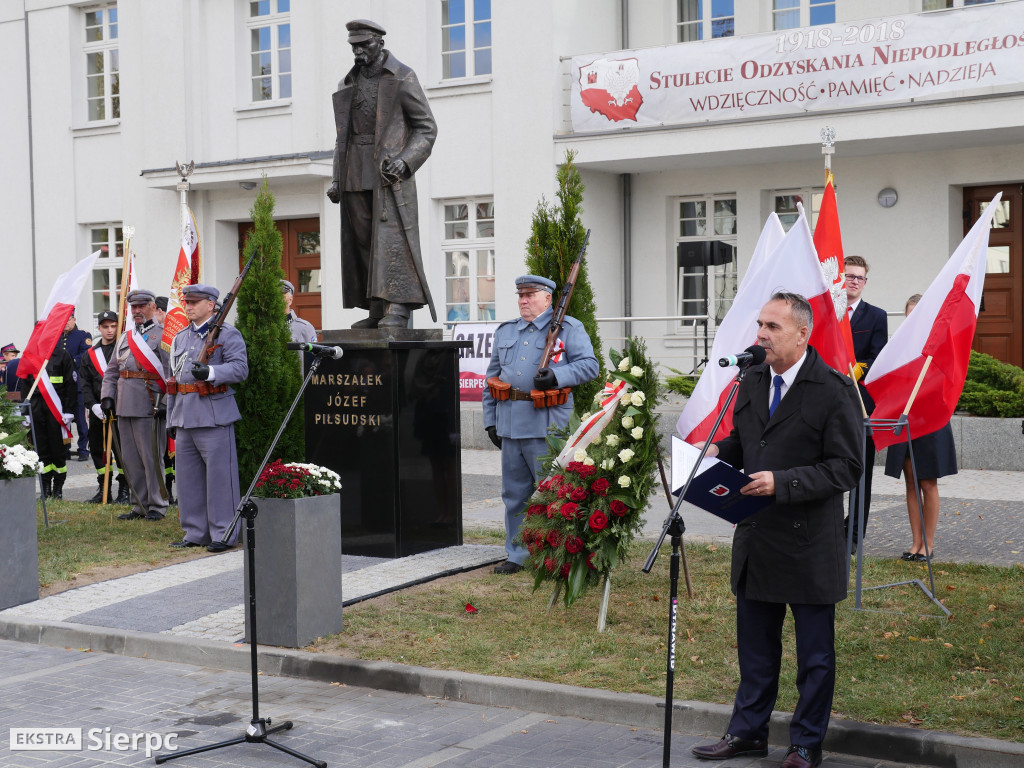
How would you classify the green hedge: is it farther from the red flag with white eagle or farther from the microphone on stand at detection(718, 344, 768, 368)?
the microphone on stand at detection(718, 344, 768, 368)

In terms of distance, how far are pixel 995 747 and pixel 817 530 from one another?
118 cm

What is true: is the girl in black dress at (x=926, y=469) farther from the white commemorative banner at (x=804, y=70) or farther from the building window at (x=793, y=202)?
the building window at (x=793, y=202)

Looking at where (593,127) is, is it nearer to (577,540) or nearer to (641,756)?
(577,540)

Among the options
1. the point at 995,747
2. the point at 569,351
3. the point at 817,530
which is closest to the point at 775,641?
the point at 817,530

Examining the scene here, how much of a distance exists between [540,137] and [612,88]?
1515 mm

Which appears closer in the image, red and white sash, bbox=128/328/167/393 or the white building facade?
red and white sash, bbox=128/328/167/393

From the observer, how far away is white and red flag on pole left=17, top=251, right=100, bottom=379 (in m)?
13.0

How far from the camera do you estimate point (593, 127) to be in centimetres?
1938

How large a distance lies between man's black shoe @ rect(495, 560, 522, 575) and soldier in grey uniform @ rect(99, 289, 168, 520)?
15.0 ft

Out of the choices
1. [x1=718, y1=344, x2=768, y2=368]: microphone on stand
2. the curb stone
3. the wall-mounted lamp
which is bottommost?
the curb stone

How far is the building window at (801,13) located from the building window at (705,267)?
2.79 m

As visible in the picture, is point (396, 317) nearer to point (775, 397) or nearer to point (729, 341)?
point (729, 341)

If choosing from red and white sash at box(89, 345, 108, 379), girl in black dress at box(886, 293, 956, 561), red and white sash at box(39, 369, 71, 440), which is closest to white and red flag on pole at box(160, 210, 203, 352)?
red and white sash at box(89, 345, 108, 379)

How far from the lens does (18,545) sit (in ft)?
29.7
